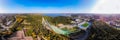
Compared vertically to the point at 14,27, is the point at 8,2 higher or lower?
higher

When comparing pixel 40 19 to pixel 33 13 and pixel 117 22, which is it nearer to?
pixel 33 13

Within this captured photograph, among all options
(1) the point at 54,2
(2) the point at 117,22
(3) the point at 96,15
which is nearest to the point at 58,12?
(1) the point at 54,2

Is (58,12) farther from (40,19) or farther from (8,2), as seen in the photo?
(8,2)

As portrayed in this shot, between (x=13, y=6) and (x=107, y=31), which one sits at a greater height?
(x=13, y=6)

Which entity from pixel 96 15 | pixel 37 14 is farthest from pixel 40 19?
pixel 96 15

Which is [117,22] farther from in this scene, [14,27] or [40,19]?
[14,27]
